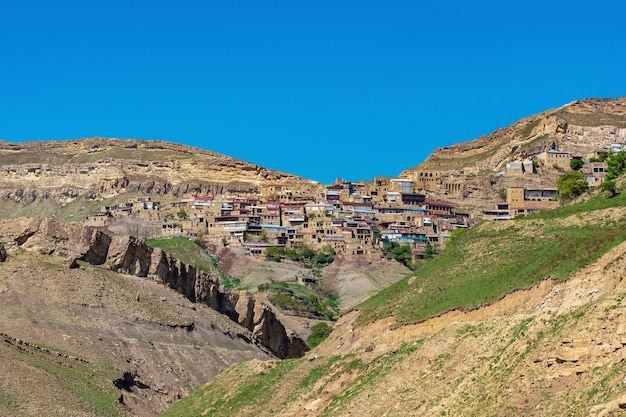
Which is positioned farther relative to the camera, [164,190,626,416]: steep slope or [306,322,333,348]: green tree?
[306,322,333,348]: green tree

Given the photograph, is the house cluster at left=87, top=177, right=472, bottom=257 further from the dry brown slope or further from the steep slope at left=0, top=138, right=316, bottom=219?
the dry brown slope

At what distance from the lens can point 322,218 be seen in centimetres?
13800

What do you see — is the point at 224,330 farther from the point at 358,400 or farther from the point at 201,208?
the point at 201,208

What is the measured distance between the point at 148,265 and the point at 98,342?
629 inches

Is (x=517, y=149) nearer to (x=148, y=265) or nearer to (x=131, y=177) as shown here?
(x=131, y=177)

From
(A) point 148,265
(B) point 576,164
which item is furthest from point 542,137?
(A) point 148,265

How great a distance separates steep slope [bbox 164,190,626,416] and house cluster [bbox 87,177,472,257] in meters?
66.8

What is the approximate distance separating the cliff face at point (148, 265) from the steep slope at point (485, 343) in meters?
22.2

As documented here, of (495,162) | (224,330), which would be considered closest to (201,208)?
(495,162)

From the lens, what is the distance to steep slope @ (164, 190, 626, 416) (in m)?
28.8

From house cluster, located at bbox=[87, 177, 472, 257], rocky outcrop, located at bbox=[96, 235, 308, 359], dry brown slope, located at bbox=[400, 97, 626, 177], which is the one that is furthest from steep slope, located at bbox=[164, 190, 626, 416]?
dry brown slope, located at bbox=[400, 97, 626, 177]

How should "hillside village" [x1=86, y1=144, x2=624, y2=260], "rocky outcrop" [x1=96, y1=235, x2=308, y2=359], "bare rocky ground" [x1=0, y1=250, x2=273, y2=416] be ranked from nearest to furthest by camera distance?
"bare rocky ground" [x1=0, y1=250, x2=273, y2=416] → "rocky outcrop" [x1=96, y1=235, x2=308, y2=359] → "hillside village" [x1=86, y1=144, x2=624, y2=260]

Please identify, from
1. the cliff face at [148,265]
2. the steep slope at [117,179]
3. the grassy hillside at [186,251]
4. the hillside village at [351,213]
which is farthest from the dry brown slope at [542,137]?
the cliff face at [148,265]

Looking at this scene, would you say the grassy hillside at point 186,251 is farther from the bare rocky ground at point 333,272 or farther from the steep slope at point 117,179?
the steep slope at point 117,179
